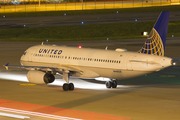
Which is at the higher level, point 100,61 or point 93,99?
point 100,61

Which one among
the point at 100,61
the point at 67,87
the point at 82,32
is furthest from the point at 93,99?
the point at 82,32

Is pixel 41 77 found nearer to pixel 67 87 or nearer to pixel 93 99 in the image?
pixel 67 87

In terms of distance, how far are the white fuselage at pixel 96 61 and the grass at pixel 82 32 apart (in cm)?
4882

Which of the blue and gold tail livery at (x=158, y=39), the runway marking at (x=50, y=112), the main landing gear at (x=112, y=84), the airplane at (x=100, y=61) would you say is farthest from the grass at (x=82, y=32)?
the runway marking at (x=50, y=112)

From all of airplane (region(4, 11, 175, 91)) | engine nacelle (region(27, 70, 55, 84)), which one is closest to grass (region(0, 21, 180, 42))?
airplane (region(4, 11, 175, 91))

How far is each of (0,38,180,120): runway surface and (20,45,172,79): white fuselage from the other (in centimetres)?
186

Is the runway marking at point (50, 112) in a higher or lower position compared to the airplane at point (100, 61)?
lower

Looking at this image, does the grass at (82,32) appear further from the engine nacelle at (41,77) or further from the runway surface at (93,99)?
the engine nacelle at (41,77)

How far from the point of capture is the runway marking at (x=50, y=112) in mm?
25609

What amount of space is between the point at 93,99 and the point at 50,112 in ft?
20.5

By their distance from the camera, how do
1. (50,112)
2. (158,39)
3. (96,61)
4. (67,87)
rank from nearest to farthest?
(50,112) → (158,39) → (67,87) → (96,61)

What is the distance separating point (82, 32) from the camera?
10406 cm

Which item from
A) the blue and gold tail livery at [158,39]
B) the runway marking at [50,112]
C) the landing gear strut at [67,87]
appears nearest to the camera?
the runway marking at [50,112]

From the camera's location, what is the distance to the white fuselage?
33.8 m
